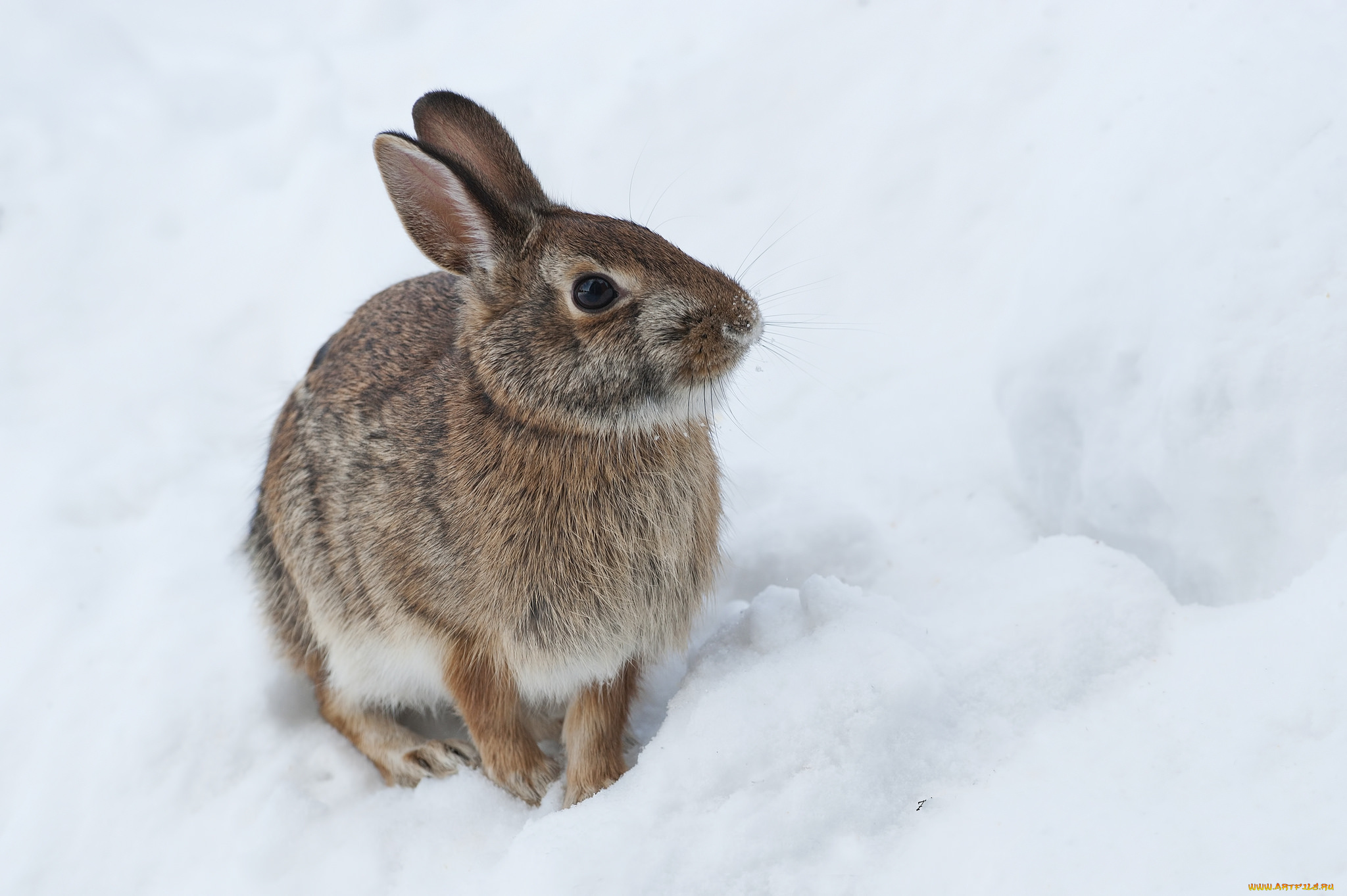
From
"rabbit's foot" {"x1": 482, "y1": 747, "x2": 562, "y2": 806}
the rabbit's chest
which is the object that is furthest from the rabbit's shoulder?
"rabbit's foot" {"x1": 482, "y1": 747, "x2": 562, "y2": 806}

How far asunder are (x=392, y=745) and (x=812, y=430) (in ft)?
6.38

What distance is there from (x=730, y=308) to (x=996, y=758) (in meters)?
1.30

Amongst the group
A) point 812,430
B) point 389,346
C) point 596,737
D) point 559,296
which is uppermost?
point 559,296

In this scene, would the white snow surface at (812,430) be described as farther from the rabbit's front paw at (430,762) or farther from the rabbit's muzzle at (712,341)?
the rabbit's muzzle at (712,341)

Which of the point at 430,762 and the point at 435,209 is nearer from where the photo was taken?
the point at 435,209

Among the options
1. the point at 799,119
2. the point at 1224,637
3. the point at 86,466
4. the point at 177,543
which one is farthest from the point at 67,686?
the point at 799,119

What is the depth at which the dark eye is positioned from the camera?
2699 millimetres

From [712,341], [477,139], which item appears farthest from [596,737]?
[477,139]

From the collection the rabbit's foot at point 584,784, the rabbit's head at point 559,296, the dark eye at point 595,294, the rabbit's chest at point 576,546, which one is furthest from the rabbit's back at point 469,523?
the dark eye at point 595,294

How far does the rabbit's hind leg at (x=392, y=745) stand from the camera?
3383 millimetres

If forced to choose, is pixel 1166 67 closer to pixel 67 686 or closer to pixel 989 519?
pixel 989 519

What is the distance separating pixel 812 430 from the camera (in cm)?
414

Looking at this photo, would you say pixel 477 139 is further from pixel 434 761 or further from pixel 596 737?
pixel 434 761

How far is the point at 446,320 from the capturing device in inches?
131
